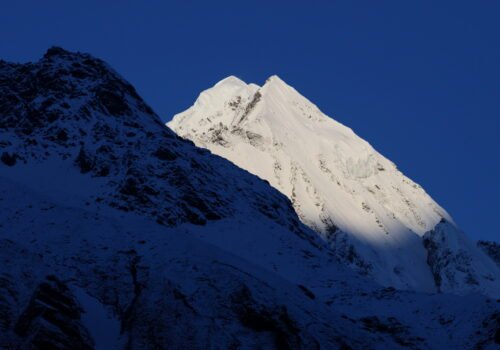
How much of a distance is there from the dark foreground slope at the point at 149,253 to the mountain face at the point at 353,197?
34834 mm

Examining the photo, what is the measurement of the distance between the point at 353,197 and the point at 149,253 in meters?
85.2

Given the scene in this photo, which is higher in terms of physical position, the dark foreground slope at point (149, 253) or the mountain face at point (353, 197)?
the mountain face at point (353, 197)

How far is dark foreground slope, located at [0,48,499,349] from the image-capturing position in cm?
4212

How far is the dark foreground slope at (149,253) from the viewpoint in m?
42.1

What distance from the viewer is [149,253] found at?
50844 millimetres

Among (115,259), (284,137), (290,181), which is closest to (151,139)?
(115,259)

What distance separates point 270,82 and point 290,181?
46770 millimetres

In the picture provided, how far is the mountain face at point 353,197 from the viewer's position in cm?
11794

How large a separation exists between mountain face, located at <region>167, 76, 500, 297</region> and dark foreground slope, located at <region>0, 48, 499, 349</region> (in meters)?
34.8

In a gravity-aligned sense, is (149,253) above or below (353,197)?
below

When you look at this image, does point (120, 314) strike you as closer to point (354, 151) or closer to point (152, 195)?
point (152, 195)

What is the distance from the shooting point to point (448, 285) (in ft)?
392

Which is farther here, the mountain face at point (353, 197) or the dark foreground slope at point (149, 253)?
the mountain face at point (353, 197)

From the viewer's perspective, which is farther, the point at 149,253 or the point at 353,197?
the point at 353,197
